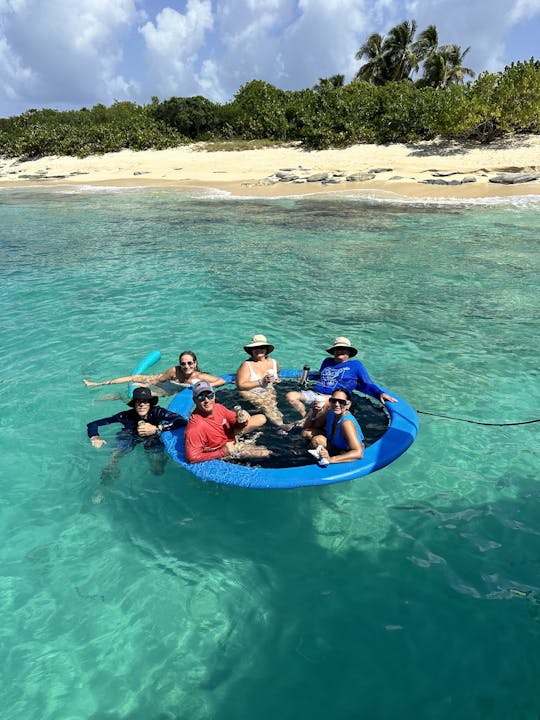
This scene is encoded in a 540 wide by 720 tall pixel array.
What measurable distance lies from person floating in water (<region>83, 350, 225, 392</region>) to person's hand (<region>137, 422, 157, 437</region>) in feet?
3.58

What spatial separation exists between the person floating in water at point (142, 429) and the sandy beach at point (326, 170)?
75.7 ft

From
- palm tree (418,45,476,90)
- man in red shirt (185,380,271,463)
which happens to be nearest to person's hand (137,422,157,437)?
man in red shirt (185,380,271,463)

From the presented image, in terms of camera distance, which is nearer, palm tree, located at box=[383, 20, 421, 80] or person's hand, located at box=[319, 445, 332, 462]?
person's hand, located at box=[319, 445, 332, 462]

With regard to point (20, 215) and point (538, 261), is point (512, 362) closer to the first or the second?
point (538, 261)

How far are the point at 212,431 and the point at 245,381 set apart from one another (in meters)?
1.53

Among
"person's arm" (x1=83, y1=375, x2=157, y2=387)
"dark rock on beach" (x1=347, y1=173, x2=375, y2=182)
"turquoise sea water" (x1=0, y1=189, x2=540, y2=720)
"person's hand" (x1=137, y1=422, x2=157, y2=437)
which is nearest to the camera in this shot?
"turquoise sea water" (x1=0, y1=189, x2=540, y2=720)

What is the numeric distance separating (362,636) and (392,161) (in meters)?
32.2

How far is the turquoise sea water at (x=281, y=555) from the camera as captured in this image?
350cm

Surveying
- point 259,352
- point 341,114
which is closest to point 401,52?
point 341,114

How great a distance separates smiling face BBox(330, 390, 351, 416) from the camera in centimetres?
523

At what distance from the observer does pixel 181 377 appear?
7145mm

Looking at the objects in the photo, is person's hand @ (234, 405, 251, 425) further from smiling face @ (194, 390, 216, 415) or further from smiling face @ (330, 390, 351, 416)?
smiling face @ (330, 390, 351, 416)

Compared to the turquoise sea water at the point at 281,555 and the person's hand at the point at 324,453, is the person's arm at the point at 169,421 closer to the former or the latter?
the turquoise sea water at the point at 281,555

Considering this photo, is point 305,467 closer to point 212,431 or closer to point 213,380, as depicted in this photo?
point 212,431
